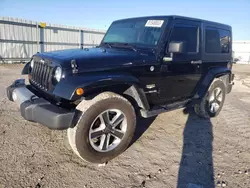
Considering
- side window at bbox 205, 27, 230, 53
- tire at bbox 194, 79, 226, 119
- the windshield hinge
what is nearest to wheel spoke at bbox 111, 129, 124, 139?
the windshield hinge

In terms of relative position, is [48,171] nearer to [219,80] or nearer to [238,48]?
[219,80]

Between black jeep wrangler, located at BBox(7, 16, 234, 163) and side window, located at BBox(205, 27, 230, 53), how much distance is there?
0.07 feet

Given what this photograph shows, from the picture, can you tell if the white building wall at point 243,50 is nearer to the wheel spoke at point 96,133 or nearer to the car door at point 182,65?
the car door at point 182,65

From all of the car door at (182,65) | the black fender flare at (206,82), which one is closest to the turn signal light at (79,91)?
the car door at (182,65)

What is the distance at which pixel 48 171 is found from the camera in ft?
8.77

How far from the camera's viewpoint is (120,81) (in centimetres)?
284

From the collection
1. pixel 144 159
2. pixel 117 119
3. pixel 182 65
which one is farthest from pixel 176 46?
pixel 144 159

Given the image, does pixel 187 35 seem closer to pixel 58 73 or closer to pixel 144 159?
pixel 144 159

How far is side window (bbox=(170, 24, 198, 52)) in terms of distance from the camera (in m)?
3.72

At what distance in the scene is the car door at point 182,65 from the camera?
11.9ft

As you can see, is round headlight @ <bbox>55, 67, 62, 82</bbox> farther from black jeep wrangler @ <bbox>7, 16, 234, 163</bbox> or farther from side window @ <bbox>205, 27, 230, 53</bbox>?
side window @ <bbox>205, 27, 230, 53</bbox>

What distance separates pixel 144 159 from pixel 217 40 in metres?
3.28

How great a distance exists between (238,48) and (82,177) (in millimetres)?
26145

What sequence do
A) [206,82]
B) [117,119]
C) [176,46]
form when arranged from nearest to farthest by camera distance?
[117,119]
[176,46]
[206,82]
